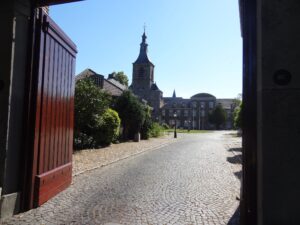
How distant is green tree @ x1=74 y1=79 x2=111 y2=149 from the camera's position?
18750mm

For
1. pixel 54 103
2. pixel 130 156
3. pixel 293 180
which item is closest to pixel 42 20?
pixel 54 103

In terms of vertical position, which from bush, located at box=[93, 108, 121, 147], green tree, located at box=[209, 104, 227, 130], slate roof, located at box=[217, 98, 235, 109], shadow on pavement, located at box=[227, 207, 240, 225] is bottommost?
shadow on pavement, located at box=[227, 207, 240, 225]

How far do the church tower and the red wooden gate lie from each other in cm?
7709

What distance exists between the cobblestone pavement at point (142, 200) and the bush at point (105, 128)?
910 centimetres

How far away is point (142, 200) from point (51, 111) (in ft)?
8.91

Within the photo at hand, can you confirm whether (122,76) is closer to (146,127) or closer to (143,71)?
(143,71)

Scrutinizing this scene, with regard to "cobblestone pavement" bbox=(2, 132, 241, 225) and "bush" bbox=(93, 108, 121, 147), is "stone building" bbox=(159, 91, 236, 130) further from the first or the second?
"cobblestone pavement" bbox=(2, 132, 241, 225)

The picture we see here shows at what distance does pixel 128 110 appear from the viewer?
27594 millimetres

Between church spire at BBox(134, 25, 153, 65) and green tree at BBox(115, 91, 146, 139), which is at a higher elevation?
church spire at BBox(134, 25, 153, 65)

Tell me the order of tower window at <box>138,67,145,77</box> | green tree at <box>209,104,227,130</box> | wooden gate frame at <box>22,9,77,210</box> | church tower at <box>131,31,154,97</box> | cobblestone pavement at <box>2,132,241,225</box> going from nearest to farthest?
1. cobblestone pavement at <box>2,132,241,225</box>
2. wooden gate frame at <box>22,9,77,210</box>
3. church tower at <box>131,31,154,97</box>
4. tower window at <box>138,67,145,77</box>
5. green tree at <box>209,104,227,130</box>

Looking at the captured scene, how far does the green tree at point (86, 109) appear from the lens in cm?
1875

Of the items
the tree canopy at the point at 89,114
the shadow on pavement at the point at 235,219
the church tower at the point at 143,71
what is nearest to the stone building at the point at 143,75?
the church tower at the point at 143,71

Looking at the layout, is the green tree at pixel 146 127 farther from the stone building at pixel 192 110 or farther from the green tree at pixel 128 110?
the stone building at pixel 192 110

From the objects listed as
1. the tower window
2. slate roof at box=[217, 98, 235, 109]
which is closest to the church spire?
the tower window
